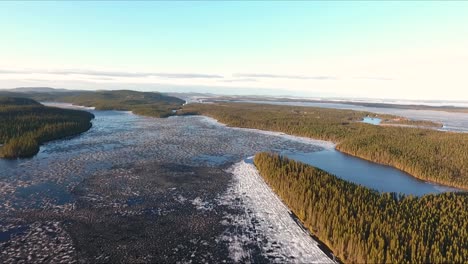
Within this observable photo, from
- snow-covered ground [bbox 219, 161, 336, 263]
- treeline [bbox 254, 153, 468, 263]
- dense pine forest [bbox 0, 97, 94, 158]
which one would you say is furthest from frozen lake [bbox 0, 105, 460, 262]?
dense pine forest [bbox 0, 97, 94, 158]

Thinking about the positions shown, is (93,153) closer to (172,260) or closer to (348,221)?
(172,260)

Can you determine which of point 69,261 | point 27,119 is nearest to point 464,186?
point 69,261

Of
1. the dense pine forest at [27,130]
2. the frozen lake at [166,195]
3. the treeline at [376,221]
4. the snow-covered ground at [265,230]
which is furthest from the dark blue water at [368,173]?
the dense pine forest at [27,130]

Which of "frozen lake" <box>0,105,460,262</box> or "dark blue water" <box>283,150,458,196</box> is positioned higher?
"dark blue water" <box>283,150,458,196</box>

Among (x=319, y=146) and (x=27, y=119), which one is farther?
(x=27, y=119)

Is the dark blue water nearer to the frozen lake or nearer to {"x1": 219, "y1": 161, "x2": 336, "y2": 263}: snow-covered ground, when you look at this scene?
the frozen lake

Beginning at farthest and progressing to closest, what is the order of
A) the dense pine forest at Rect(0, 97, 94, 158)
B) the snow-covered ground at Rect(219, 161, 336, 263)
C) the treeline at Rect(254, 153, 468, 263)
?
the dense pine forest at Rect(0, 97, 94, 158) < the snow-covered ground at Rect(219, 161, 336, 263) < the treeline at Rect(254, 153, 468, 263)

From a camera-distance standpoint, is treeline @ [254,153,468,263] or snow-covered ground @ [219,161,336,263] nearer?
treeline @ [254,153,468,263]
